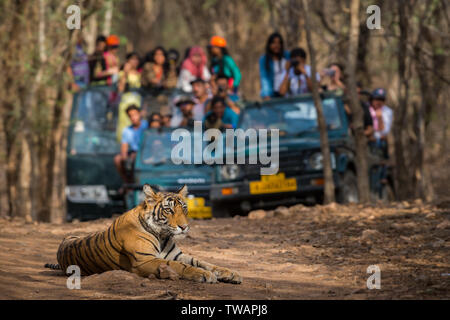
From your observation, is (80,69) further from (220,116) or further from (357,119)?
(357,119)

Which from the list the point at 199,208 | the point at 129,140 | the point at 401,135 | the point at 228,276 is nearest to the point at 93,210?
the point at 129,140

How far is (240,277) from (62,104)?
10238 millimetres

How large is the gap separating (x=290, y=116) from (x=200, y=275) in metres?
6.57

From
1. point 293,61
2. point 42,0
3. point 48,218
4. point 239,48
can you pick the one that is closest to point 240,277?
point 293,61

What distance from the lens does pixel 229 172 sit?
12.0 metres

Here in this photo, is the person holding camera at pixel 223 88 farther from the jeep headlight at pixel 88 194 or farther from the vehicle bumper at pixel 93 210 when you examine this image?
the jeep headlight at pixel 88 194

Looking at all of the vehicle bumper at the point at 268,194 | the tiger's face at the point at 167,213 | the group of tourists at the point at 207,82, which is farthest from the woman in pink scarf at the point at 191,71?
the tiger's face at the point at 167,213

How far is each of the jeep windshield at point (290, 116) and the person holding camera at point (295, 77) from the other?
2.68ft

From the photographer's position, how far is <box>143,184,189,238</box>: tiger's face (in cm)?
657

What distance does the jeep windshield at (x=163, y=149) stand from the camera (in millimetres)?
12900

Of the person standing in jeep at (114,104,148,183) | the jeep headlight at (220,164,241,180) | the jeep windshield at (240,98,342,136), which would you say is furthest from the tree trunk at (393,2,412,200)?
the person standing in jeep at (114,104,148,183)

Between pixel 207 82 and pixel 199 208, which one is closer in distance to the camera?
pixel 199 208
